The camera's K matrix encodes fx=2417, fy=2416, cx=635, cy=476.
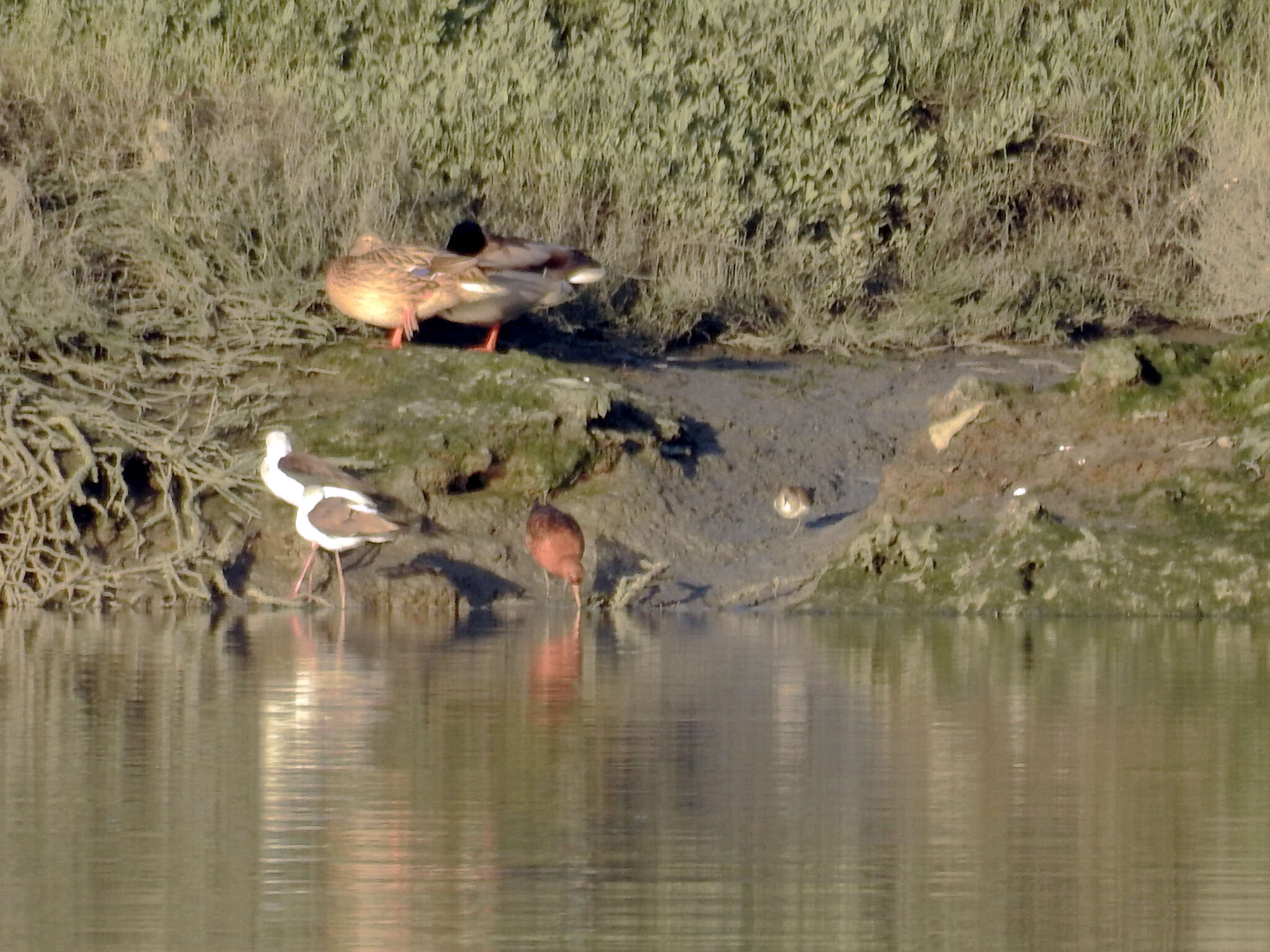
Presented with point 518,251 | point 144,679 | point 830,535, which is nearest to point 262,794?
point 144,679

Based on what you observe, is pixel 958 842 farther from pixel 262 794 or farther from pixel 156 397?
pixel 156 397

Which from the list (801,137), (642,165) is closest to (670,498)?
(642,165)

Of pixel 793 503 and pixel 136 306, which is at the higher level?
pixel 136 306

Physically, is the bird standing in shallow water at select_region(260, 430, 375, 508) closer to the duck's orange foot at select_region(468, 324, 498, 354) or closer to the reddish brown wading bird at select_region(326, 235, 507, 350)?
the reddish brown wading bird at select_region(326, 235, 507, 350)

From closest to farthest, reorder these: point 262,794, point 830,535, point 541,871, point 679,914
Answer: point 679,914
point 541,871
point 262,794
point 830,535

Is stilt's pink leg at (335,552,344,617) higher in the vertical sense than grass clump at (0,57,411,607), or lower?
lower

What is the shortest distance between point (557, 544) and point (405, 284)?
245 centimetres

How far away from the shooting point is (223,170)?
1473cm

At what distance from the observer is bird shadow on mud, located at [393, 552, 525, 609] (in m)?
12.3

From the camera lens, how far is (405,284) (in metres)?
13.7

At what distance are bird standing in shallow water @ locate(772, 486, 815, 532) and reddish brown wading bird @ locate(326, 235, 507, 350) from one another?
2043 mm

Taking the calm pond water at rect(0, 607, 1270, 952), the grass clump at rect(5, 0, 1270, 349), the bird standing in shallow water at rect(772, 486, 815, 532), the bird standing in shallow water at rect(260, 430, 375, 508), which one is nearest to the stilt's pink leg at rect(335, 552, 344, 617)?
the bird standing in shallow water at rect(260, 430, 375, 508)

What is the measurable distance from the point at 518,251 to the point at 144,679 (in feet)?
18.0

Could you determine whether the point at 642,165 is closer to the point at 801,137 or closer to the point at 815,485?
the point at 801,137
